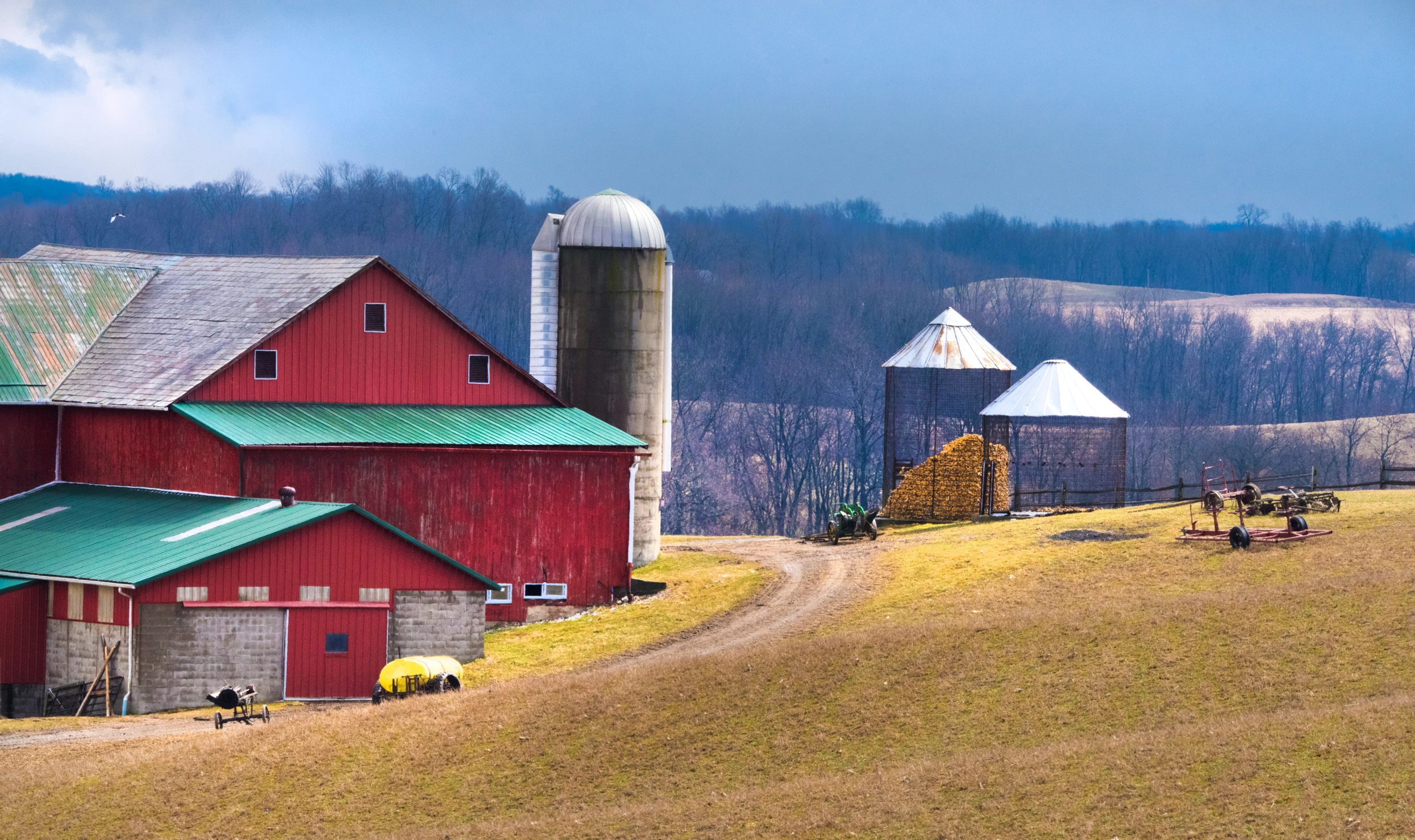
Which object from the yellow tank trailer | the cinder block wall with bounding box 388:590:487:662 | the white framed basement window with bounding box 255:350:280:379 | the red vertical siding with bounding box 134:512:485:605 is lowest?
the yellow tank trailer

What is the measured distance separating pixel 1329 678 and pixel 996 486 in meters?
34.0

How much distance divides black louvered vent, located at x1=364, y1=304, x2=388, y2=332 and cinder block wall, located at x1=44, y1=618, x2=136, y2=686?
40.7 ft

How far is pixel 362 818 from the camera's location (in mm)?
27312

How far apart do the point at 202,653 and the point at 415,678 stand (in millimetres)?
5061

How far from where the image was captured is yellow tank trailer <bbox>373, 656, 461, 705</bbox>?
3578 centimetres

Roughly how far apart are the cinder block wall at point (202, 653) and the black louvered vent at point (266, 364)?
10.4 meters

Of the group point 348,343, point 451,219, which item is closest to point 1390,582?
point 348,343

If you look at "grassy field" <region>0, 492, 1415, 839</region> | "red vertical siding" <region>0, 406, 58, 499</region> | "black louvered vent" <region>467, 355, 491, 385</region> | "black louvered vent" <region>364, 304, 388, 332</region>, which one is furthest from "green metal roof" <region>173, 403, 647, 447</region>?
"grassy field" <region>0, 492, 1415, 839</region>

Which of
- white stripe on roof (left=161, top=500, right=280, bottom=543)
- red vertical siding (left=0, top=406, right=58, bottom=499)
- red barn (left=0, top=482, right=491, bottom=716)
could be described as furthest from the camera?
red vertical siding (left=0, top=406, right=58, bottom=499)

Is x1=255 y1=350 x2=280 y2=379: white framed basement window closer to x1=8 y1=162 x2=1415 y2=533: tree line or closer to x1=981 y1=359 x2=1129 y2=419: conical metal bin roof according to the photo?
x1=981 y1=359 x2=1129 y2=419: conical metal bin roof

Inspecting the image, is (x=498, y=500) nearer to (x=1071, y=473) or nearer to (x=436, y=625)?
(x=436, y=625)

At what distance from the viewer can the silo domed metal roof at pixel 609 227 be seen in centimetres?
5338

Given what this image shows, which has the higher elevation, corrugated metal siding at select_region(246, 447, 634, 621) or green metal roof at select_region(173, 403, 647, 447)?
green metal roof at select_region(173, 403, 647, 447)

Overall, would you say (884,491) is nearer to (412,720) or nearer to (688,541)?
(688,541)
